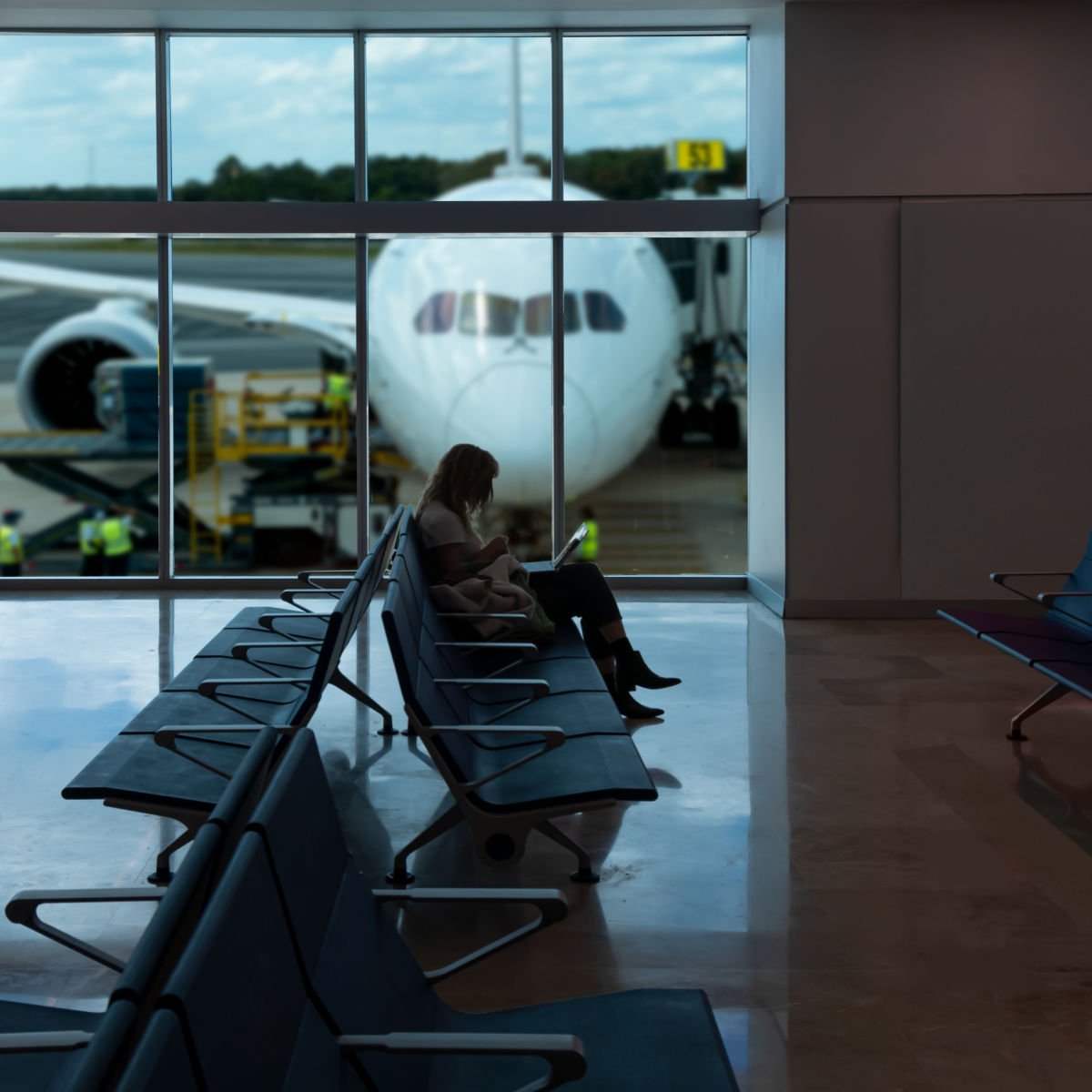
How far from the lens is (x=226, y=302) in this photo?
9.87m

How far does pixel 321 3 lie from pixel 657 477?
380cm

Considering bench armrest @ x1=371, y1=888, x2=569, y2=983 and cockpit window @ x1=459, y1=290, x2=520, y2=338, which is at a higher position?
cockpit window @ x1=459, y1=290, x2=520, y2=338

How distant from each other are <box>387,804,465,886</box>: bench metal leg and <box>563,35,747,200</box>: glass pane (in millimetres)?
6582

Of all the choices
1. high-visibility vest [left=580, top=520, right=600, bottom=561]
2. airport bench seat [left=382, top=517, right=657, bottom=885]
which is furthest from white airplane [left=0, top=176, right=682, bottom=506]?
airport bench seat [left=382, top=517, right=657, bottom=885]

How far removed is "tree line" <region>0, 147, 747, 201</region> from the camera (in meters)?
9.42

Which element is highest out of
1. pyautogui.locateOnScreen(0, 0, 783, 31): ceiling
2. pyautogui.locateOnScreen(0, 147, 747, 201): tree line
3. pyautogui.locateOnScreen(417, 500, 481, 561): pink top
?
pyautogui.locateOnScreen(0, 0, 783, 31): ceiling

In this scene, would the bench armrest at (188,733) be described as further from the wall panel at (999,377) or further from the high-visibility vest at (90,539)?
the high-visibility vest at (90,539)

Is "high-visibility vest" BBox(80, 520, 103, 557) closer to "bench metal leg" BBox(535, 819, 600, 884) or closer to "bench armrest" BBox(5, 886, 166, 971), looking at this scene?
"bench metal leg" BBox(535, 819, 600, 884)

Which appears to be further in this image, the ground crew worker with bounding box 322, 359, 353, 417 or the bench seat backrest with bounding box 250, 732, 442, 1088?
the ground crew worker with bounding box 322, 359, 353, 417

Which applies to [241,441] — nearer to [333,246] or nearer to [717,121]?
[333,246]

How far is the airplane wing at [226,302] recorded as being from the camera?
31.9 feet

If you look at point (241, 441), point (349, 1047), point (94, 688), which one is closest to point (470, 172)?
point (241, 441)

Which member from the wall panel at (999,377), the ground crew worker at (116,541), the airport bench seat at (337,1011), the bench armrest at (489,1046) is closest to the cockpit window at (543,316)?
the wall panel at (999,377)

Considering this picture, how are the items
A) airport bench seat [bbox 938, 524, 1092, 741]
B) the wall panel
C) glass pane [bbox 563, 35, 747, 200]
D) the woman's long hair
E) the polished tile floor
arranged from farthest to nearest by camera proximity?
glass pane [bbox 563, 35, 747, 200] < the wall panel < the woman's long hair < airport bench seat [bbox 938, 524, 1092, 741] < the polished tile floor
